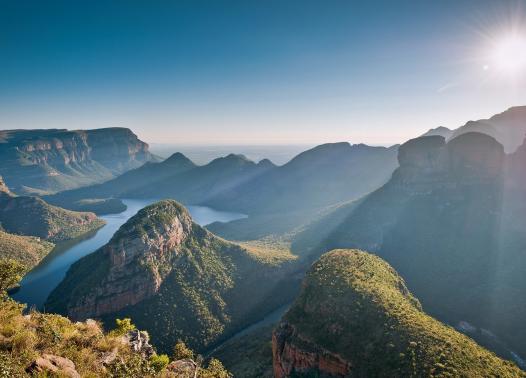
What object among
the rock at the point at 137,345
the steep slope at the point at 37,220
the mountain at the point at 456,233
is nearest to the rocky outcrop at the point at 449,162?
the mountain at the point at 456,233

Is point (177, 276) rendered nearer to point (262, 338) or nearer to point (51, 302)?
point (262, 338)

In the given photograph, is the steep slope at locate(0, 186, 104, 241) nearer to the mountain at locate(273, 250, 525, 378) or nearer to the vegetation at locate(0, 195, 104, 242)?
the vegetation at locate(0, 195, 104, 242)

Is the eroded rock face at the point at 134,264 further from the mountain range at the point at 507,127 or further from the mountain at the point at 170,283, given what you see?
the mountain range at the point at 507,127

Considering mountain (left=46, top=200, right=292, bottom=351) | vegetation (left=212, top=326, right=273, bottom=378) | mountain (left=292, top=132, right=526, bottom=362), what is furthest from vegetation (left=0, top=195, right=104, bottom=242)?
vegetation (left=212, top=326, right=273, bottom=378)

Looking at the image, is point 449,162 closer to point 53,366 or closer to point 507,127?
point 507,127

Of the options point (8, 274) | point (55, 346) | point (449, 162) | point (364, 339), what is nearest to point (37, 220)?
point (8, 274)

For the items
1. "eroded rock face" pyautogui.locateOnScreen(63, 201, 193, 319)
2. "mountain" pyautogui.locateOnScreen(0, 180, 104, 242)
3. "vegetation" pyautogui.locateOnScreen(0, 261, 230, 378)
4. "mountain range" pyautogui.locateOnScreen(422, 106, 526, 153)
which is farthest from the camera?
"mountain" pyautogui.locateOnScreen(0, 180, 104, 242)

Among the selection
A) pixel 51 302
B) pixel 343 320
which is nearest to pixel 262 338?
pixel 343 320
